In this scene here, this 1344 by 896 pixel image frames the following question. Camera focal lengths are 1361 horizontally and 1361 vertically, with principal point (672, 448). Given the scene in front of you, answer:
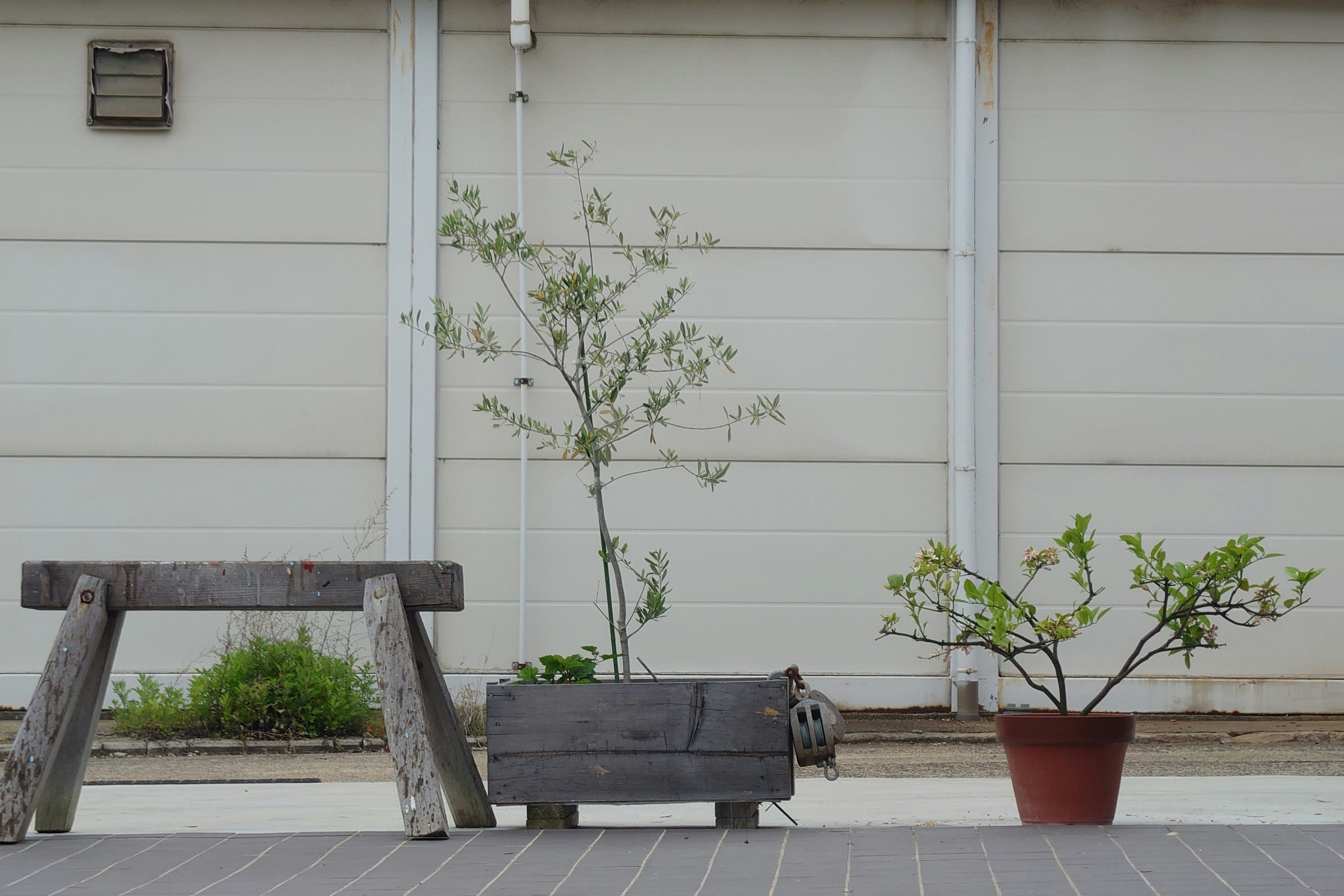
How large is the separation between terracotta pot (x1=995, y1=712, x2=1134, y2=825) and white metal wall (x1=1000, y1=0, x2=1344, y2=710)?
404cm

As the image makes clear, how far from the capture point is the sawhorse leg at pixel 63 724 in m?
3.80

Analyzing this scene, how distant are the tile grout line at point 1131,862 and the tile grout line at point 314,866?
2005mm

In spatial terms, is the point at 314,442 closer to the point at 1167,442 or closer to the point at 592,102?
the point at 592,102

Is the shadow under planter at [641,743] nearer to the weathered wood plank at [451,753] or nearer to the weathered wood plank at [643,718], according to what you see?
the weathered wood plank at [643,718]

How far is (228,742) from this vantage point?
269 inches

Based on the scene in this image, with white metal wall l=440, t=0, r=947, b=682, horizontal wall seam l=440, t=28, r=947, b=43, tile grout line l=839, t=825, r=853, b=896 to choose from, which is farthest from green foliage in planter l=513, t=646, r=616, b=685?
horizontal wall seam l=440, t=28, r=947, b=43

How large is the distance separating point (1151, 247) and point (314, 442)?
503 centimetres

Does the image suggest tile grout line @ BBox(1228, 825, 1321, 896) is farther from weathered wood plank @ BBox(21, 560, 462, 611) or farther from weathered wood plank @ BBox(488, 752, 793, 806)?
weathered wood plank @ BBox(21, 560, 462, 611)

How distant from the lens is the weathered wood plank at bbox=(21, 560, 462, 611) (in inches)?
155

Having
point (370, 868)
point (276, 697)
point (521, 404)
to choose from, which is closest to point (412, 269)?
point (521, 404)

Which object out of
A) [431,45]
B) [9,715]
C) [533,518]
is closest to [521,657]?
[533,518]

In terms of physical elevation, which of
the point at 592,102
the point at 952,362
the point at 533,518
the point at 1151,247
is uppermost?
the point at 592,102

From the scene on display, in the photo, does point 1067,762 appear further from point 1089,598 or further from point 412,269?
point 412,269

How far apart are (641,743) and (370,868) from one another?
0.84m
